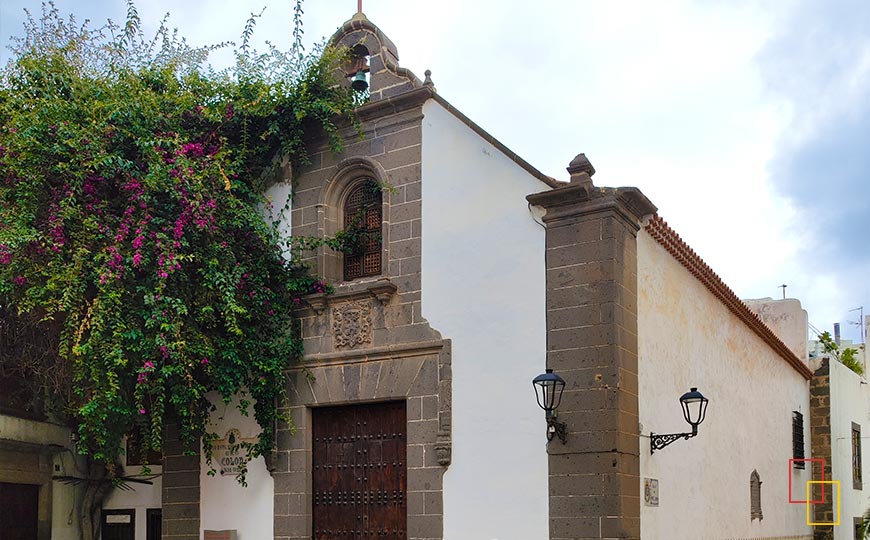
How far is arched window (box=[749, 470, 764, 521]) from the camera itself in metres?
13.5

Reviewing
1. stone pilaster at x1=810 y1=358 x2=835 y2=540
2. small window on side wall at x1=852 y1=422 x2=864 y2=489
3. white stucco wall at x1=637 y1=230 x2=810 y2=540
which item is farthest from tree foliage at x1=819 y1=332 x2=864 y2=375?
white stucco wall at x1=637 y1=230 x2=810 y2=540

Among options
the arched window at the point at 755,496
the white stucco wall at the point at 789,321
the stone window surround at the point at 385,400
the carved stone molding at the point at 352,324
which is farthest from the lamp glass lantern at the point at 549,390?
the white stucco wall at the point at 789,321

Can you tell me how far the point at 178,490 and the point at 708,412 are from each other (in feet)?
20.8

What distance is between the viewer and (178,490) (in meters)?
11.9

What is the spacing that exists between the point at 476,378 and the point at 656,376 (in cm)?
187

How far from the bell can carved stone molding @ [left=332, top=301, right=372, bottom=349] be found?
258 centimetres

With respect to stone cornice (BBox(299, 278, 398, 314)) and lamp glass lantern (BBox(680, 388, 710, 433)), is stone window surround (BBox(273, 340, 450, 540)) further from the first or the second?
lamp glass lantern (BBox(680, 388, 710, 433))

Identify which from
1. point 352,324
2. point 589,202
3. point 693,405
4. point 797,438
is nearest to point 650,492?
point 693,405

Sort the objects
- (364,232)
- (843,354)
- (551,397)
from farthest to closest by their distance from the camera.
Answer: (843,354) < (364,232) < (551,397)

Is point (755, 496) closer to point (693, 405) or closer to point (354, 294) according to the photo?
point (693, 405)

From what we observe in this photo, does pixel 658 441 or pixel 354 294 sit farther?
pixel 354 294

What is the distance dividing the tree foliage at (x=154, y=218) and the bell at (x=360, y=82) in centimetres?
31

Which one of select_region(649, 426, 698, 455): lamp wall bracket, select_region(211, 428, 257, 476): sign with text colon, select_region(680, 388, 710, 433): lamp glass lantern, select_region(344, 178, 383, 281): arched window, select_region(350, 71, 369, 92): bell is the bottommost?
select_region(211, 428, 257, 476): sign with text colon

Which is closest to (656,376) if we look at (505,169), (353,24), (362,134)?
(505,169)
